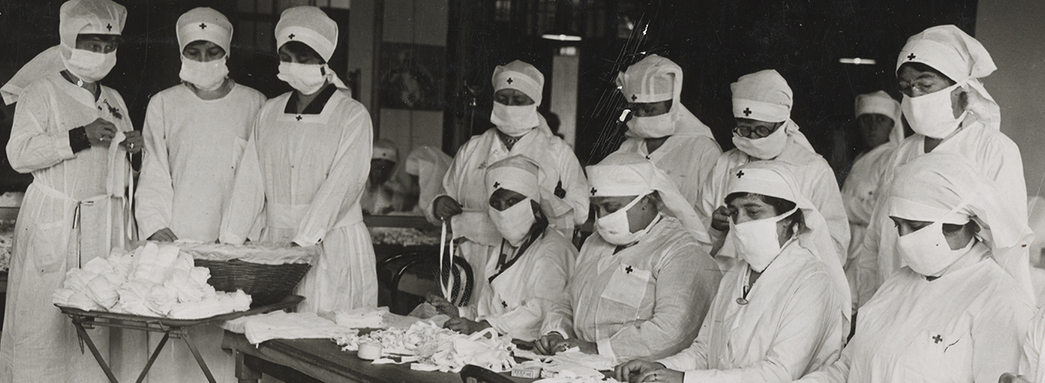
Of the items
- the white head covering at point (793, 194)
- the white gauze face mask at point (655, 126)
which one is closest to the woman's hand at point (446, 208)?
the white gauze face mask at point (655, 126)

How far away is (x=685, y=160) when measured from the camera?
5227mm

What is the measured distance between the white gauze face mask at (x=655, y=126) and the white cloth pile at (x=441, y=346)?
1.72 metres

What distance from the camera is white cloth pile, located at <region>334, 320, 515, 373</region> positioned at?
3.40 metres

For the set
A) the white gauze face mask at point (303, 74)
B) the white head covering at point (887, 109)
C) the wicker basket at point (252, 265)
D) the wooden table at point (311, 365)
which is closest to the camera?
the wooden table at point (311, 365)

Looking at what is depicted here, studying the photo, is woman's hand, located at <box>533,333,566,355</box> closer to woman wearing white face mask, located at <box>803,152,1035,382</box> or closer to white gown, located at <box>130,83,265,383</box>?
woman wearing white face mask, located at <box>803,152,1035,382</box>

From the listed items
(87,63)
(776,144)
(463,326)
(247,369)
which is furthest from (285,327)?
(776,144)

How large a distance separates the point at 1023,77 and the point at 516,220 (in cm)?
215

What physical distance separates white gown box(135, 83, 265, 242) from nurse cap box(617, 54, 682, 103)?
2.02 metres

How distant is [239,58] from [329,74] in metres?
1.51

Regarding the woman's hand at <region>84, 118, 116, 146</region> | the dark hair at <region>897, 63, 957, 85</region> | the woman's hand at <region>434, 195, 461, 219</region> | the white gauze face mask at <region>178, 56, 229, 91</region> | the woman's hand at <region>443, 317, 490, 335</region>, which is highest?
the dark hair at <region>897, 63, 957, 85</region>

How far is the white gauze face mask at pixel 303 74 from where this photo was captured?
4922mm

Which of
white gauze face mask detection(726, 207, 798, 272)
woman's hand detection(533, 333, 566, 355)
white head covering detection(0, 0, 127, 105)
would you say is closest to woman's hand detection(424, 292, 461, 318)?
woman's hand detection(533, 333, 566, 355)

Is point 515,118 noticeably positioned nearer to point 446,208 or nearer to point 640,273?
point 446,208

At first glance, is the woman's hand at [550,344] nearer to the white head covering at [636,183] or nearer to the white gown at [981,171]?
the white head covering at [636,183]
